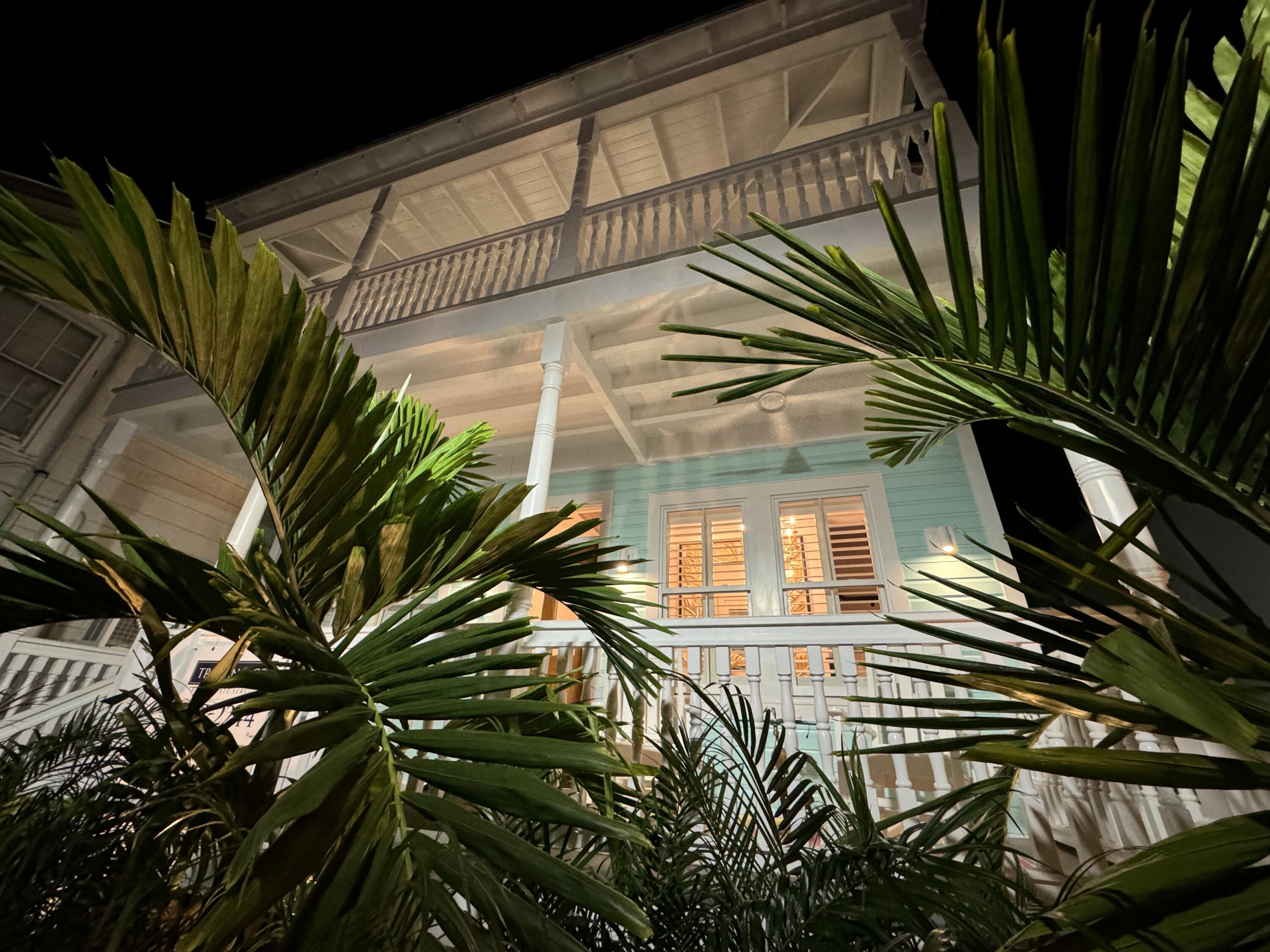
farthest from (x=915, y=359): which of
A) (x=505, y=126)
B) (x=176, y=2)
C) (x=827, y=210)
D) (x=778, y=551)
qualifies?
(x=176, y=2)

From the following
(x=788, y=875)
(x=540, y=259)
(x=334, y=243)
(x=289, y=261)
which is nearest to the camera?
(x=788, y=875)

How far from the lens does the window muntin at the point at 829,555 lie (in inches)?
156

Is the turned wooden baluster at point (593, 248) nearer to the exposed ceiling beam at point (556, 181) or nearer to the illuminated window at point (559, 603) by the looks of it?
the exposed ceiling beam at point (556, 181)

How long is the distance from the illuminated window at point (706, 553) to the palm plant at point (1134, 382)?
3739mm

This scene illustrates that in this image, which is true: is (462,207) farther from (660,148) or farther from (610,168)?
(660,148)

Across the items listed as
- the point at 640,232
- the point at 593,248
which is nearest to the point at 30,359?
the point at 593,248

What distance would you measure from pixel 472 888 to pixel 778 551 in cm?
406

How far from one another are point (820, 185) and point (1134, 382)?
10.9 ft

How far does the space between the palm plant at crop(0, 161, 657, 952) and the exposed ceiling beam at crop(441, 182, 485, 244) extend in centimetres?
552

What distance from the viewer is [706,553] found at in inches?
177

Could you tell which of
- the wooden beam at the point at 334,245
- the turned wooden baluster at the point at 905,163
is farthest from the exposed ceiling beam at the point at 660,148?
the wooden beam at the point at 334,245

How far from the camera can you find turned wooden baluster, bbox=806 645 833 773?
6.55 feet

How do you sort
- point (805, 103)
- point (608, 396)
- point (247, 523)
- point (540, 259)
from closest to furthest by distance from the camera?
point (247, 523) < point (540, 259) < point (608, 396) < point (805, 103)

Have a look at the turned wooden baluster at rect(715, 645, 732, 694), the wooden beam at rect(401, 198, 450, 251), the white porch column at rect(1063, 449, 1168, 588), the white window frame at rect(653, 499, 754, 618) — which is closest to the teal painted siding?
the white window frame at rect(653, 499, 754, 618)
